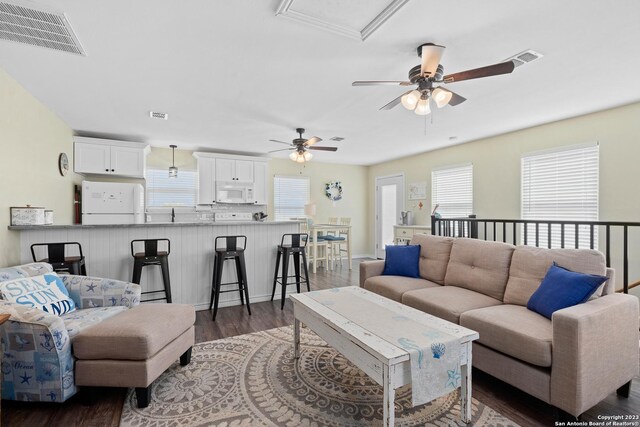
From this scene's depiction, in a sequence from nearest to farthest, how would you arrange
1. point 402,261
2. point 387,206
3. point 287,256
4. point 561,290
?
point 561,290 < point 402,261 < point 287,256 < point 387,206

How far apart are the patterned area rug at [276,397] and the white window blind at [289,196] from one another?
473cm

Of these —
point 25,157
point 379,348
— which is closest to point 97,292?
point 25,157

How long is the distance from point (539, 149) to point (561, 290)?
3317 mm

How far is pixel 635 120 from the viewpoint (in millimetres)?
3541

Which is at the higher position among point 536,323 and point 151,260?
point 151,260

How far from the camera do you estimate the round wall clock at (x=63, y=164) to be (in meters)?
4.11

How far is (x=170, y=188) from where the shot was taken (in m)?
5.99

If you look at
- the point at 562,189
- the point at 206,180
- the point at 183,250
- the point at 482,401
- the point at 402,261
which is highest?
the point at 206,180

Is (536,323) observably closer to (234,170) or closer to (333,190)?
(234,170)

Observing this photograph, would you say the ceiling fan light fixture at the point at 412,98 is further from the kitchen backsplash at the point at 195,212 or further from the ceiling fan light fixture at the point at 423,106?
the kitchen backsplash at the point at 195,212

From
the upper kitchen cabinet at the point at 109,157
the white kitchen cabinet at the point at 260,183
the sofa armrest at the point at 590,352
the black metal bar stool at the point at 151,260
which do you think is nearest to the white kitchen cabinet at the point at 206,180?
the white kitchen cabinet at the point at 260,183

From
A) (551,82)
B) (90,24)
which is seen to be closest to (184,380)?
(90,24)

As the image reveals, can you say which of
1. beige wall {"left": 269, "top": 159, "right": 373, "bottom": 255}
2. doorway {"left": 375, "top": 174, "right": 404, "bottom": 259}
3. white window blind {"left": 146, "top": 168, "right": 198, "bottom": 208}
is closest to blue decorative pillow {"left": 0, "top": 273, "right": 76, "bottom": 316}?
white window blind {"left": 146, "top": 168, "right": 198, "bottom": 208}

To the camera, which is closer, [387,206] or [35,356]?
[35,356]
